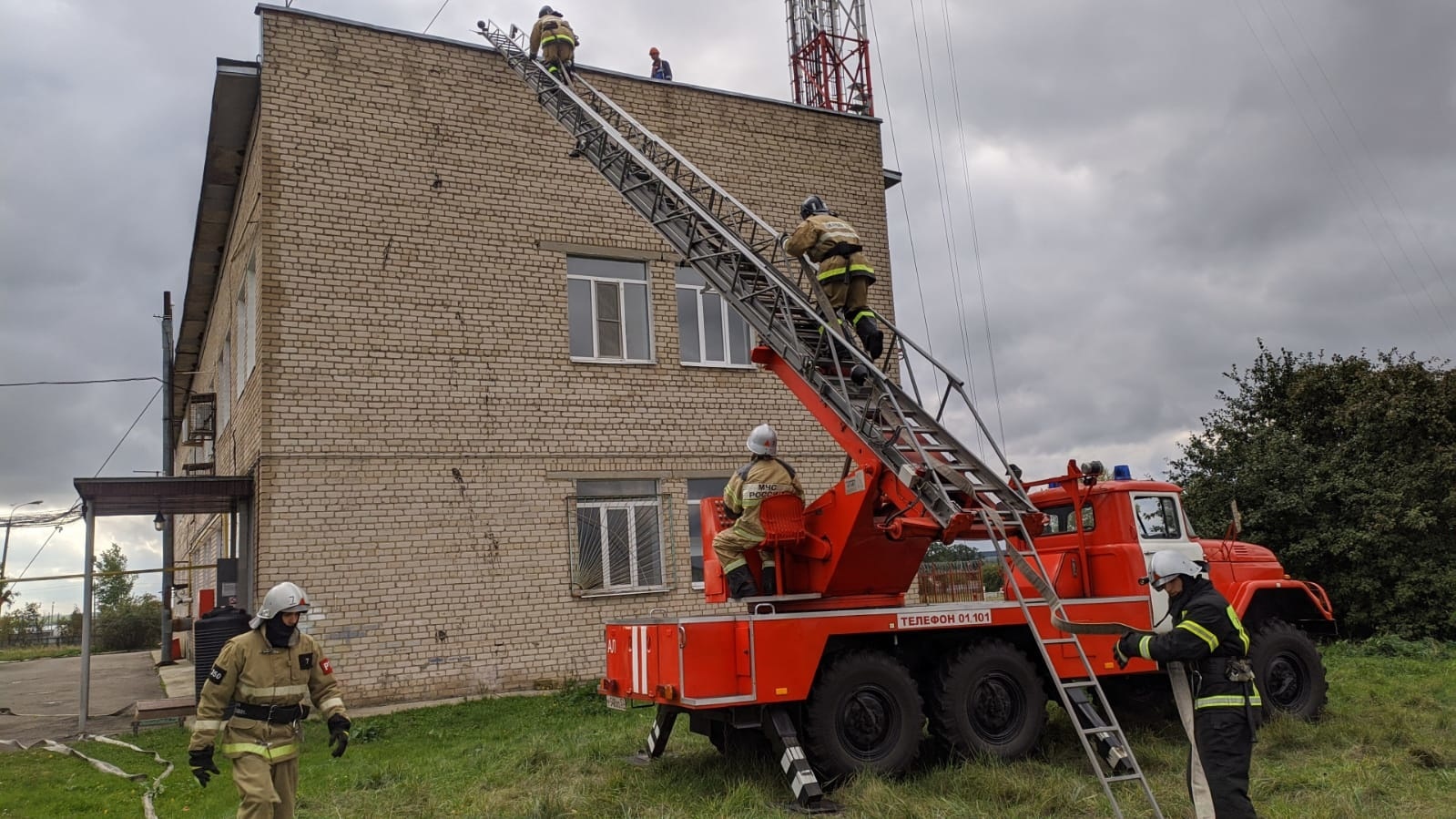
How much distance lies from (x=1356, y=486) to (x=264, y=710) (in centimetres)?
1626

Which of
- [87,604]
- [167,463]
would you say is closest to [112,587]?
[167,463]

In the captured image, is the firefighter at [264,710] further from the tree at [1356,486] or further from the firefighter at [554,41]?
the tree at [1356,486]

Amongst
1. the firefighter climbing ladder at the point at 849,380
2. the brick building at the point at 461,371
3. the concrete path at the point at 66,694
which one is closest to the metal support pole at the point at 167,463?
the concrete path at the point at 66,694

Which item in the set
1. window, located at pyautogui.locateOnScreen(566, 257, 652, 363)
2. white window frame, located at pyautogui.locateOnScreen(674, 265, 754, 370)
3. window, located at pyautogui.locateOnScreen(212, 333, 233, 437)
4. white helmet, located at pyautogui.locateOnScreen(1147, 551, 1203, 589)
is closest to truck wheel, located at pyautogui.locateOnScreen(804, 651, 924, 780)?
white helmet, located at pyautogui.locateOnScreen(1147, 551, 1203, 589)

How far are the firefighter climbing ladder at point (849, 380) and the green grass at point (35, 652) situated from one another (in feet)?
96.0

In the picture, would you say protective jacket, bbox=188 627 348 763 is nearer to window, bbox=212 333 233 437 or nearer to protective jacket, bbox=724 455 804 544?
protective jacket, bbox=724 455 804 544

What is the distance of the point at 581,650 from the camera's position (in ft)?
43.3

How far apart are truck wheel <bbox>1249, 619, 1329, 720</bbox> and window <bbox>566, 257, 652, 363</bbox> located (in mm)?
8480

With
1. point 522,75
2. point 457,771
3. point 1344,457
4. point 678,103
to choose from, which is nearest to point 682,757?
point 457,771

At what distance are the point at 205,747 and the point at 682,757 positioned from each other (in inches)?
158

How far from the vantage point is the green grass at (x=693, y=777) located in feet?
21.2

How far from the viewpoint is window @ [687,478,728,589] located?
14.0 metres

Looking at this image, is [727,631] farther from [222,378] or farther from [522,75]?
[222,378]

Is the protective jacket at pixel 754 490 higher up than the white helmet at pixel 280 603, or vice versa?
the protective jacket at pixel 754 490
